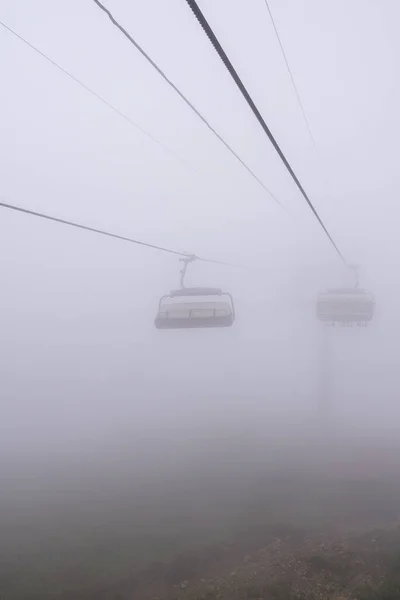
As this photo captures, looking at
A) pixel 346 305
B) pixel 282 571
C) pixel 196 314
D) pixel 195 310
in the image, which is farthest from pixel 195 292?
pixel 282 571

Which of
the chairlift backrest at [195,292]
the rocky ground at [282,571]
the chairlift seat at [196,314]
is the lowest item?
the rocky ground at [282,571]

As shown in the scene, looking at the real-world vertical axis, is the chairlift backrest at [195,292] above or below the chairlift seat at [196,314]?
above

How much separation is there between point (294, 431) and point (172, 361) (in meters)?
91.5

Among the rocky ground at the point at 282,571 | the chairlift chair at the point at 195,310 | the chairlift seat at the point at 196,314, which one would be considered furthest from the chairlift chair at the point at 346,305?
the rocky ground at the point at 282,571

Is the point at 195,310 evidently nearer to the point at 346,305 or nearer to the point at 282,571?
the point at 346,305

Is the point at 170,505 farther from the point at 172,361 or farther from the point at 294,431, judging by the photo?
the point at 172,361

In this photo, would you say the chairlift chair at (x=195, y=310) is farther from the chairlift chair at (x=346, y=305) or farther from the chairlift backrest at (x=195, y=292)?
the chairlift chair at (x=346, y=305)

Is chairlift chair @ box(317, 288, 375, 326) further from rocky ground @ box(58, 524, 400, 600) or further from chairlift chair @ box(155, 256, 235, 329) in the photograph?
rocky ground @ box(58, 524, 400, 600)

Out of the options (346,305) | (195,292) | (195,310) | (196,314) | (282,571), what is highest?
(346,305)

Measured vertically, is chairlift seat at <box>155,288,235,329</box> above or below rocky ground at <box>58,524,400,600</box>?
above

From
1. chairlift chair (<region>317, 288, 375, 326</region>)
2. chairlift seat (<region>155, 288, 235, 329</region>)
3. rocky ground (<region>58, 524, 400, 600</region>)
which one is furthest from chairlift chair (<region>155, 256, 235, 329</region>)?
rocky ground (<region>58, 524, 400, 600</region>)

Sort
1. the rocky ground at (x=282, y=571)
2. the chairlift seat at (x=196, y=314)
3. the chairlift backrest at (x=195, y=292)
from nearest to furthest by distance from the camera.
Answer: the chairlift seat at (x=196, y=314) < the chairlift backrest at (x=195, y=292) < the rocky ground at (x=282, y=571)

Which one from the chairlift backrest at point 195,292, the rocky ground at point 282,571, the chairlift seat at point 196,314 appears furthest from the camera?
the rocky ground at point 282,571

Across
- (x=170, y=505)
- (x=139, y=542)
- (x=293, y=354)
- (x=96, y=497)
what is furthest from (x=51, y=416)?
(x=293, y=354)
